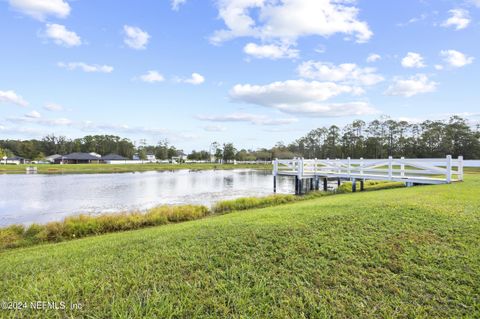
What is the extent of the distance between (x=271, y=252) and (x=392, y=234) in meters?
2.17

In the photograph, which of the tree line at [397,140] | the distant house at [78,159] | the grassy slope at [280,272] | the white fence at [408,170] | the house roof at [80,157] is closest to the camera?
the grassy slope at [280,272]

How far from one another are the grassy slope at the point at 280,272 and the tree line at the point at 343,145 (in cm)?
5222

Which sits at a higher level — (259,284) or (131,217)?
(259,284)

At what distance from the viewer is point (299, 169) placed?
19.4 meters

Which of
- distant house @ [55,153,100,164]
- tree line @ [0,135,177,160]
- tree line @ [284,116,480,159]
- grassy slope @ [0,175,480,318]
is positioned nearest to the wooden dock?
grassy slope @ [0,175,480,318]

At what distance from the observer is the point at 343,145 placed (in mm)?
63781

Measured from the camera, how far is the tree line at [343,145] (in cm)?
4588

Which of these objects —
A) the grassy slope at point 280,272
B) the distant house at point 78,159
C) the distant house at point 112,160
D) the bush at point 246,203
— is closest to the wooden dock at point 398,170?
the bush at point 246,203

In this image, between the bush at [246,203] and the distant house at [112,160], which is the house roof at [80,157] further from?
the bush at [246,203]

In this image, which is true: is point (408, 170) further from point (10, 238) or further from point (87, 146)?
point (87, 146)

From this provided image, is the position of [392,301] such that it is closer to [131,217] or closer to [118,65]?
[131,217]

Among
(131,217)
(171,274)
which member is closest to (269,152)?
(131,217)

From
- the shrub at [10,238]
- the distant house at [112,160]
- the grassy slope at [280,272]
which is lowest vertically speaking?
the shrub at [10,238]

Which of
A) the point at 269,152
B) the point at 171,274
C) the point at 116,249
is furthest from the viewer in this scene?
the point at 269,152
